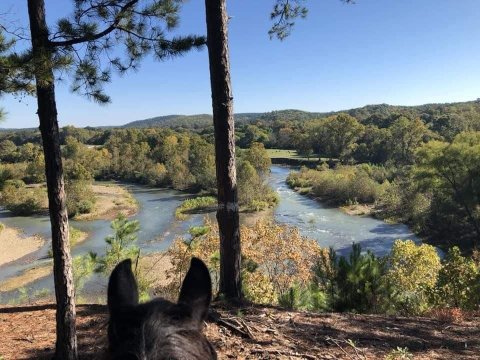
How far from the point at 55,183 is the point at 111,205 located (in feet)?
134

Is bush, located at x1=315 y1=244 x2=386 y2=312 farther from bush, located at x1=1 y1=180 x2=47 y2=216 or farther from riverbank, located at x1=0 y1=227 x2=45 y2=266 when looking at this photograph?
bush, located at x1=1 y1=180 x2=47 y2=216

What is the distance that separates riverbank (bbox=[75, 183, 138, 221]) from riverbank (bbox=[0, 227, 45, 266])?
6745 millimetres

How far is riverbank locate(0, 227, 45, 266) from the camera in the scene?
27.0 metres

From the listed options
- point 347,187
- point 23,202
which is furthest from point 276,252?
point 23,202

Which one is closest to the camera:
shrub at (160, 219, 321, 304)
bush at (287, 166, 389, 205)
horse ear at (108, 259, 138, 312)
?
horse ear at (108, 259, 138, 312)

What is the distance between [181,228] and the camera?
3228 centimetres

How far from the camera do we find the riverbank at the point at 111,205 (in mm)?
39131

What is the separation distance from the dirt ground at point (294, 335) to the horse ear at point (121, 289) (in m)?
3.22

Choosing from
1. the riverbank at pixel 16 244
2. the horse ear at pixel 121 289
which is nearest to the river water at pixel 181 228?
the riverbank at pixel 16 244

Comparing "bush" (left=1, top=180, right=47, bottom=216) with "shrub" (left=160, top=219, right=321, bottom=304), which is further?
"bush" (left=1, top=180, right=47, bottom=216)

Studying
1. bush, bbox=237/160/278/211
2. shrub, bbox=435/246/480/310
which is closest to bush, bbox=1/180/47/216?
bush, bbox=237/160/278/211

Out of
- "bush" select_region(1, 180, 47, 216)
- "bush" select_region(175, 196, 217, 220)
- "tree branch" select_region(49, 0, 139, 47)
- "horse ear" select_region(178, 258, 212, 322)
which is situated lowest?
"bush" select_region(175, 196, 217, 220)

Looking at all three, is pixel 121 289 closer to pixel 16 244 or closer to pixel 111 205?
pixel 16 244

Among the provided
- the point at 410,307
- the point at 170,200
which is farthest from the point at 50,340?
the point at 170,200
